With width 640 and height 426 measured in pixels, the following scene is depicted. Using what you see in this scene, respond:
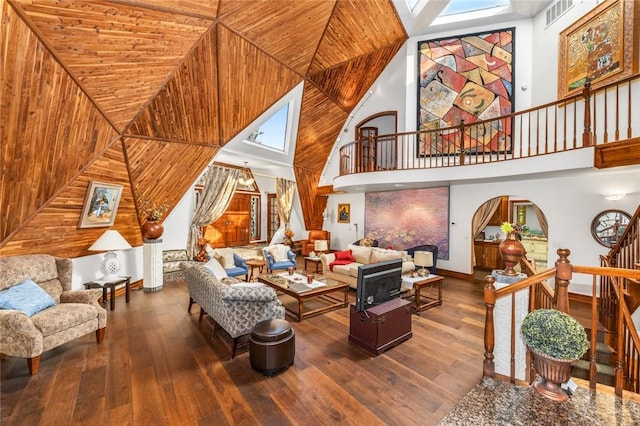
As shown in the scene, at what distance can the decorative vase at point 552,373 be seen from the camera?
1.69 metres

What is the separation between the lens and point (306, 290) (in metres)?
4.21

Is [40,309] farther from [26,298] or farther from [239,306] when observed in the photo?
[239,306]

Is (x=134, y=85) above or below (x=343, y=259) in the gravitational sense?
above

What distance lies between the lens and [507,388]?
6.39 ft

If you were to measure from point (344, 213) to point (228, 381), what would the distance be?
7727mm

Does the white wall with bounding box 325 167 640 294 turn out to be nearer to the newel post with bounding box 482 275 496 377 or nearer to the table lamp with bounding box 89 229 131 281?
the newel post with bounding box 482 275 496 377

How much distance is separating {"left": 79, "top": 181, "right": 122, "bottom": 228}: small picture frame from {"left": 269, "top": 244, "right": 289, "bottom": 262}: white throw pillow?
331 cm

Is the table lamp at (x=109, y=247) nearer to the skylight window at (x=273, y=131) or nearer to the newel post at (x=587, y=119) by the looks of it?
the skylight window at (x=273, y=131)

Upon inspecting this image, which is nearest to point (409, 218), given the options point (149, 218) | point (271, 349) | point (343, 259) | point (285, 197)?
point (343, 259)

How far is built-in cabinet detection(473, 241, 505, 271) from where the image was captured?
7.47m

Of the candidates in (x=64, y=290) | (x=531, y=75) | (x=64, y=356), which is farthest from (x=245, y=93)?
(x=531, y=75)

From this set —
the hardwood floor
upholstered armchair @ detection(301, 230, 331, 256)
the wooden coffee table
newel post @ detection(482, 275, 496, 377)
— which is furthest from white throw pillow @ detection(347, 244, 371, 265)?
newel post @ detection(482, 275, 496, 377)

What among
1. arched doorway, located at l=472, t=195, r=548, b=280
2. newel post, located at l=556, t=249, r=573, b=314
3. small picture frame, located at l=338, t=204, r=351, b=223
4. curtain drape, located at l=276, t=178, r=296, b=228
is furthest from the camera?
small picture frame, located at l=338, t=204, r=351, b=223

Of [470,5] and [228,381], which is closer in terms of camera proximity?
[228,381]
